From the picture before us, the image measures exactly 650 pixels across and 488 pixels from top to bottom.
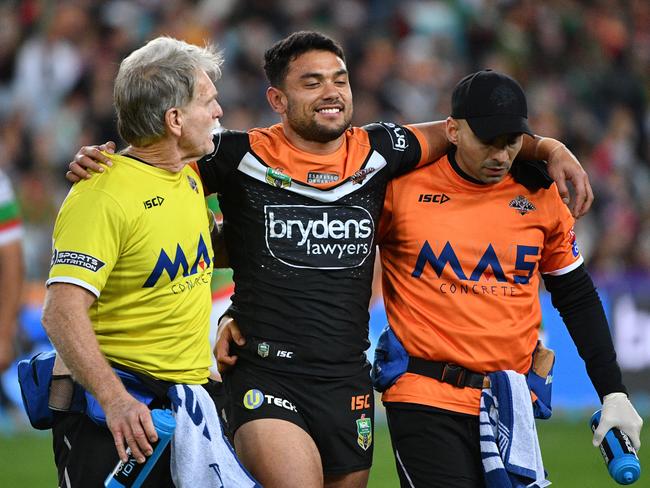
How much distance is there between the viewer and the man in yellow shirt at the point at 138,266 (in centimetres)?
400

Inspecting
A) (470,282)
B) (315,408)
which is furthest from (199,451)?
(470,282)

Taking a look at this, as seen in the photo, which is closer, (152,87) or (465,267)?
(152,87)

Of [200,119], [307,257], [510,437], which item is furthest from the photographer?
[307,257]

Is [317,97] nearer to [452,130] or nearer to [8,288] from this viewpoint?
[452,130]

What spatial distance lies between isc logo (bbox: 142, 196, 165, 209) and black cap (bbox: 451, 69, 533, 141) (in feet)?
4.78

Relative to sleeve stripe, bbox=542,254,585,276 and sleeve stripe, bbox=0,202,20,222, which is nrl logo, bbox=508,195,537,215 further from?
sleeve stripe, bbox=0,202,20,222

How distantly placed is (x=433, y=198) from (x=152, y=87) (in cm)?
146

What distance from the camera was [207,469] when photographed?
424 cm

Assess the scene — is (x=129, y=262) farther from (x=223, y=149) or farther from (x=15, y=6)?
(x=15, y=6)

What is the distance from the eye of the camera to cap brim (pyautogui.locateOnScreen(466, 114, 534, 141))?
4.92 metres

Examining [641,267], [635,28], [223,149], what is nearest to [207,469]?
[223,149]

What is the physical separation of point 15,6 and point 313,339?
406 inches

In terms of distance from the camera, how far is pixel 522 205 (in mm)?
5176

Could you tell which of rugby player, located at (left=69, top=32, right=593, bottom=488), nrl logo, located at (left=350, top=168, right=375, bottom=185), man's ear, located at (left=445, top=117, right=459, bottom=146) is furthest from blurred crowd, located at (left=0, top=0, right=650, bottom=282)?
man's ear, located at (left=445, top=117, right=459, bottom=146)
